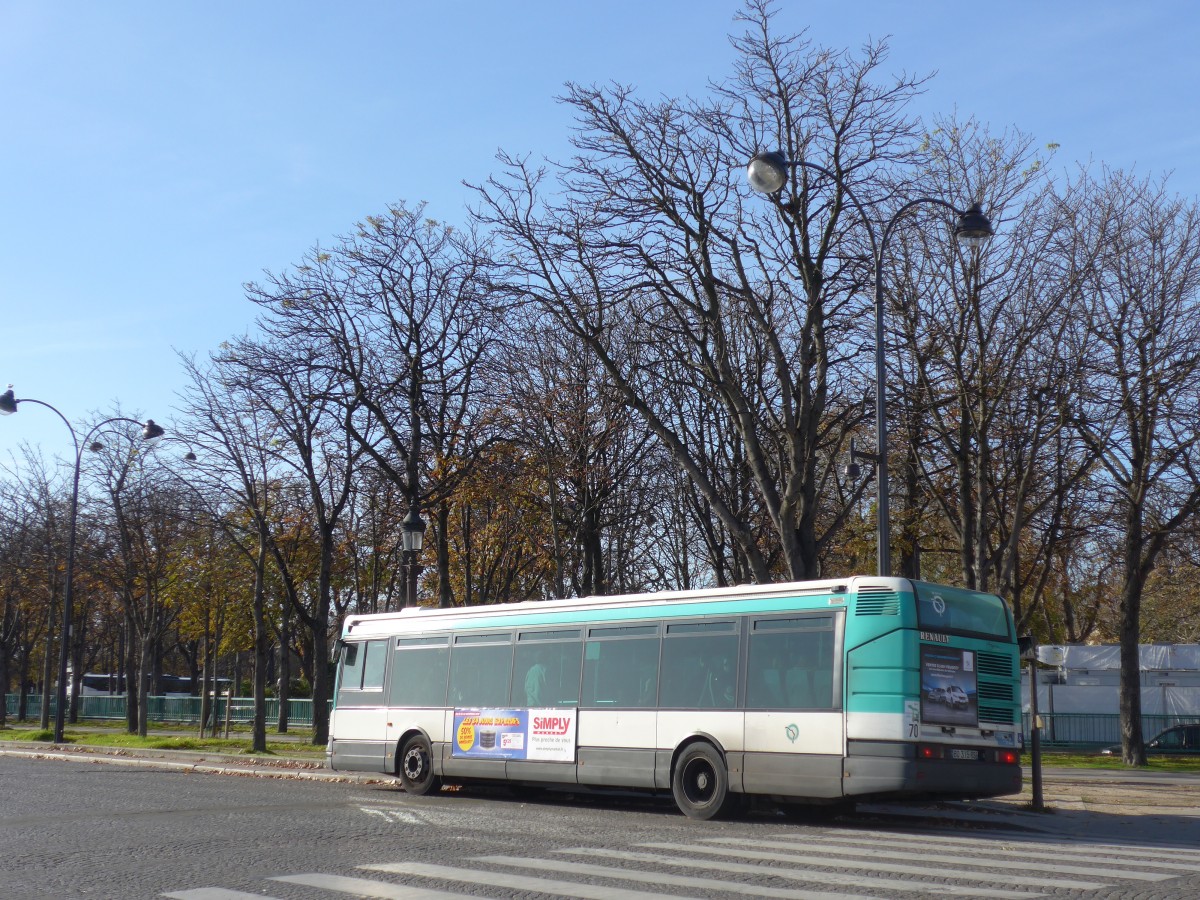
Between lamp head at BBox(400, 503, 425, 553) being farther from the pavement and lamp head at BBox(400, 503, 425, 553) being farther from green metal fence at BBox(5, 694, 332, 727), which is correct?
green metal fence at BBox(5, 694, 332, 727)

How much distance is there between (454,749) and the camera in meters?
19.1

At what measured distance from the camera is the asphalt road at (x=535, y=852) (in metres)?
9.16

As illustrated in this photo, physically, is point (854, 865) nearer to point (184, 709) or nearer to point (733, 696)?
point (733, 696)

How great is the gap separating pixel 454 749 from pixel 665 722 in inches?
171

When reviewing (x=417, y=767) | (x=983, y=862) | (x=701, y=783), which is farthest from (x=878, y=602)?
(x=417, y=767)

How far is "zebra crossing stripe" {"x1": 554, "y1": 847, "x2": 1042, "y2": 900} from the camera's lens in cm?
902

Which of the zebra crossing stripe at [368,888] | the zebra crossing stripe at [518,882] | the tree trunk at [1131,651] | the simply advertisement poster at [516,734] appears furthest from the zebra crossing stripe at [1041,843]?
the tree trunk at [1131,651]

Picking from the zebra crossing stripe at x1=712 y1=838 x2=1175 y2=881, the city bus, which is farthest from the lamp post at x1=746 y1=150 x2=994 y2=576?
the zebra crossing stripe at x1=712 y1=838 x2=1175 y2=881

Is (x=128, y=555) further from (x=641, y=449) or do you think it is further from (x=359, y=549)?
(x=641, y=449)

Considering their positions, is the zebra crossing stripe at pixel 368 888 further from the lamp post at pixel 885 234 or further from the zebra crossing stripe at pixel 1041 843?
the lamp post at pixel 885 234

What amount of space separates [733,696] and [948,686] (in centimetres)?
263

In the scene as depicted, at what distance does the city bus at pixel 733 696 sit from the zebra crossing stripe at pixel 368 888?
6.54 meters

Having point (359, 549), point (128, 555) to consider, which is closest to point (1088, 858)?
point (128, 555)

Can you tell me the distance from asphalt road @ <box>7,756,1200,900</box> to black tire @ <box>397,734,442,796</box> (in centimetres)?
139
